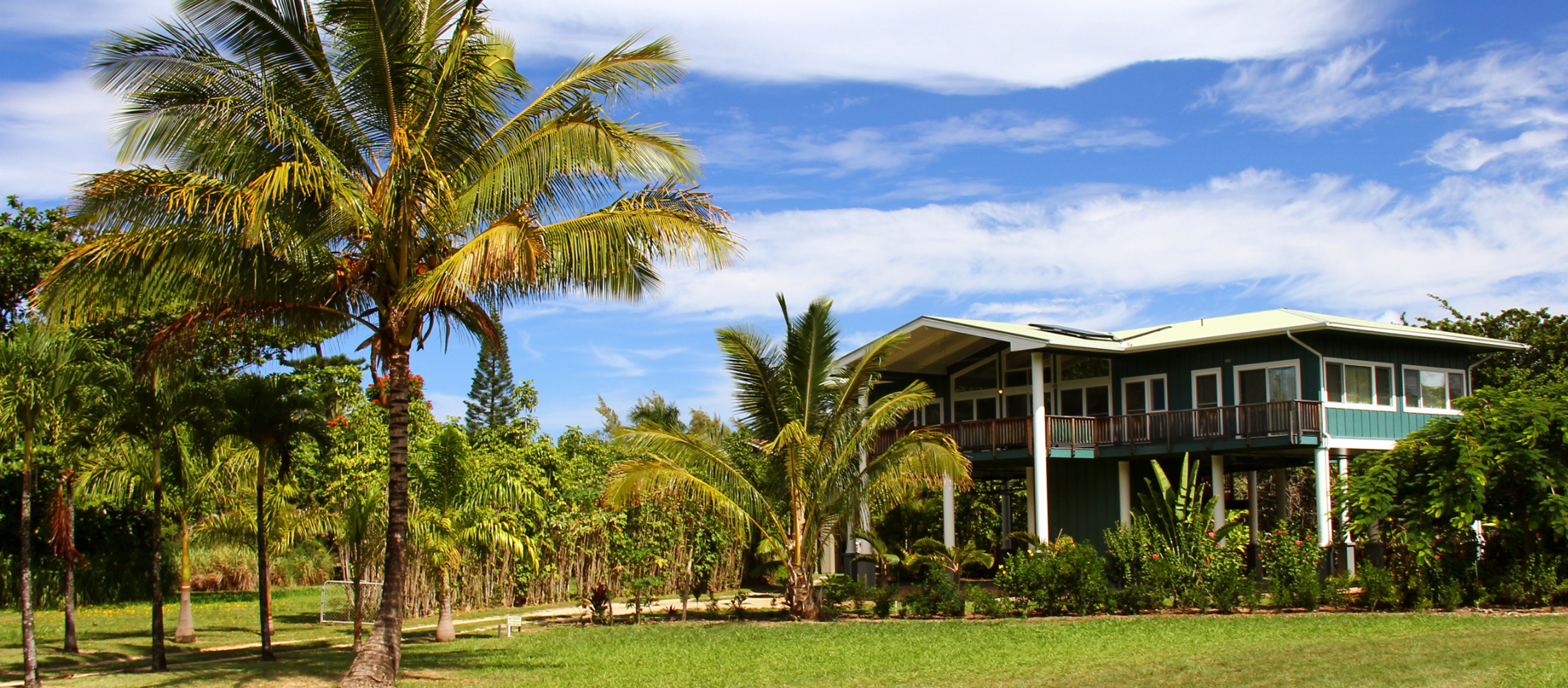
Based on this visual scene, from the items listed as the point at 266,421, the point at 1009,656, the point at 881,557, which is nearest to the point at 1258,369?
the point at 881,557

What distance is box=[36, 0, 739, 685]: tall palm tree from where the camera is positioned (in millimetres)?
11133

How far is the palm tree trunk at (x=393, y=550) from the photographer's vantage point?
11.4 metres

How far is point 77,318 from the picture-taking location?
1170 cm

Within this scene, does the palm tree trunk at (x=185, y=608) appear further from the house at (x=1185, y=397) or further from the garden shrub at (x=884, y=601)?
the house at (x=1185, y=397)

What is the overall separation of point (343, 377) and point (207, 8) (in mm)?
17949

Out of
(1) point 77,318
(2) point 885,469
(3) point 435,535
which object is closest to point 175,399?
(1) point 77,318

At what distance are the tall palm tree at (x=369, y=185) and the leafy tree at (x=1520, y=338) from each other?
32.5m

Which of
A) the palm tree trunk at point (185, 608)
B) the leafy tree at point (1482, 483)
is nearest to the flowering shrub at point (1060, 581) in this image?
the leafy tree at point (1482, 483)

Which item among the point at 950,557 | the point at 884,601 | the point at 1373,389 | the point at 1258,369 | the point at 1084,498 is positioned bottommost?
the point at 884,601

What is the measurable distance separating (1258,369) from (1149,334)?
3.29m

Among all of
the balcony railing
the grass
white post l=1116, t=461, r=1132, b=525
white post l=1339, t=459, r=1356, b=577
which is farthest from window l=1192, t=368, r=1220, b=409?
the grass

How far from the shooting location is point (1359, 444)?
931 inches

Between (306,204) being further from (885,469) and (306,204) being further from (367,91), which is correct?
(885,469)

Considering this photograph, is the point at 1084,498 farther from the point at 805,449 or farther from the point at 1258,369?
the point at 805,449
